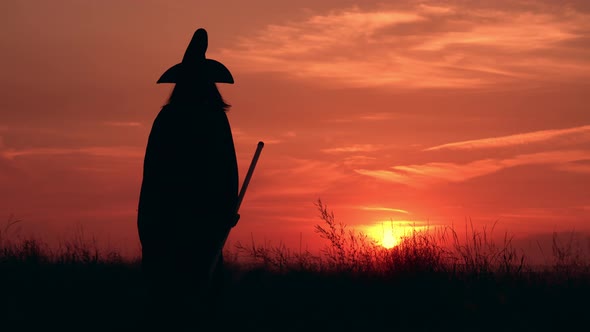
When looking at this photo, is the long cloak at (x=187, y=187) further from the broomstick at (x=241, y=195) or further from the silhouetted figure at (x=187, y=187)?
the broomstick at (x=241, y=195)

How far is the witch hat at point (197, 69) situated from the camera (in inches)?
353

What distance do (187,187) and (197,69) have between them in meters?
1.21

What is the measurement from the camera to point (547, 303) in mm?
8984

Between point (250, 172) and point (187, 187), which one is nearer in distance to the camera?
point (187, 187)

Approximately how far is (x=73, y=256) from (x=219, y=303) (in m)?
3.66

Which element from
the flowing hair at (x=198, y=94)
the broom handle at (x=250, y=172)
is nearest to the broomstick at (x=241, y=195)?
the broom handle at (x=250, y=172)

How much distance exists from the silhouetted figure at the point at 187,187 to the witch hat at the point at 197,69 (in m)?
0.01

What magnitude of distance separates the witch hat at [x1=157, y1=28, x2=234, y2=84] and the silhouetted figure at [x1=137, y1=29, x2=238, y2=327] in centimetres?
1

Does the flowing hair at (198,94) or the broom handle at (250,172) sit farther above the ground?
the flowing hair at (198,94)

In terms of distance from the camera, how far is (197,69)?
9.00 m

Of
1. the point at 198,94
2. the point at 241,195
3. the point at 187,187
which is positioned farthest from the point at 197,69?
the point at 241,195

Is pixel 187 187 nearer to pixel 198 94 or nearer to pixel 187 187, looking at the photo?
pixel 187 187

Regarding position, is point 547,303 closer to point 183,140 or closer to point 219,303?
point 219,303

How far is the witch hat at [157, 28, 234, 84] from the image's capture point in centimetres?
898
